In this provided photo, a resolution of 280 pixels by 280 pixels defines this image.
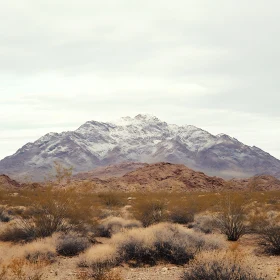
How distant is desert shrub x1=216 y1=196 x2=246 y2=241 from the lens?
635 inches

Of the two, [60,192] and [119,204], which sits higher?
[60,192]

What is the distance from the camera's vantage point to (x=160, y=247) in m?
12.3

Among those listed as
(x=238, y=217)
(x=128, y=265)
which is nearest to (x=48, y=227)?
(x=128, y=265)

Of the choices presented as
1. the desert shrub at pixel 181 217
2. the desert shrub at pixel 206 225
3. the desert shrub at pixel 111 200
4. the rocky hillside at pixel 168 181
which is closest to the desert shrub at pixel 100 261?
the desert shrub at pixel 206 225

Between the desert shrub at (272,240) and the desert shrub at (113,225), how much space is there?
6.96m

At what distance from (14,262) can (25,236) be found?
19.3 ft

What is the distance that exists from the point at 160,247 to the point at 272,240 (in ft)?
15.1

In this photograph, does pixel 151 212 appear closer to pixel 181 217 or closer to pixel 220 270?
pixel 181 217

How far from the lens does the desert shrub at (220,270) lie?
27.0 feet

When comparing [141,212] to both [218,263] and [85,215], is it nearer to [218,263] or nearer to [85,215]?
[85,215]

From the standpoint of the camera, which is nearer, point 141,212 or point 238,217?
point 238,217

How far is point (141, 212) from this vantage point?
2061 centimetres

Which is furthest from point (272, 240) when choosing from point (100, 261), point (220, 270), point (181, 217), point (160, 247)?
point (181, 217)

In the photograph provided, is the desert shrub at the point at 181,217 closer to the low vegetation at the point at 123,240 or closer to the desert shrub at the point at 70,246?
the low vegetation at the point at 123,240
